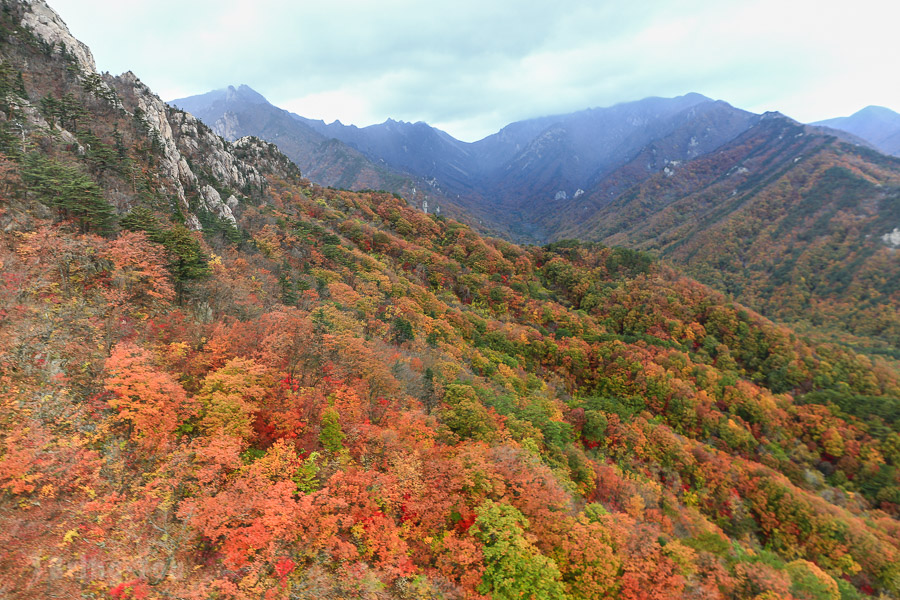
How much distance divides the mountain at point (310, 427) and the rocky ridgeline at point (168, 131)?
547mm

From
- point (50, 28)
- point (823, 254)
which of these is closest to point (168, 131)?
point (50, 28)

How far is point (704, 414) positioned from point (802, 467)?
1612cm

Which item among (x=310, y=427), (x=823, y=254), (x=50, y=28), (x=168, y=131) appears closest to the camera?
(x=310, y=427)

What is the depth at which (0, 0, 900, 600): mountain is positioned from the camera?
12383 millimetres

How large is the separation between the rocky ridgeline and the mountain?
1.80 ft

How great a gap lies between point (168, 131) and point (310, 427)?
63472 mm

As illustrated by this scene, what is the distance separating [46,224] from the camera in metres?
22.5

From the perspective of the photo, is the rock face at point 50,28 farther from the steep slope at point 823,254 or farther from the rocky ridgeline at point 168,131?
the steep slope at point 823,254

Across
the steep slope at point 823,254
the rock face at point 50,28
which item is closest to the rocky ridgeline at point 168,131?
the rock face at point 50,28

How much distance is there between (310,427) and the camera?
65.3 feet

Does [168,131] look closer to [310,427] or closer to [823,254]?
[310,427]

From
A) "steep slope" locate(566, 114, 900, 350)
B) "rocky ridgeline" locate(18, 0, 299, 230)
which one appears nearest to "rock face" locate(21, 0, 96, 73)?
"rocky ridgeline" locate(18, 0, 299, 230)

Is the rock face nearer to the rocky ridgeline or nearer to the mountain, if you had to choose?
the rocky ridgeline

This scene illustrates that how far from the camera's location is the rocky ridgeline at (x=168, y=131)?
152ft
